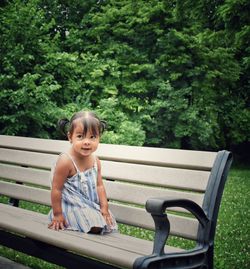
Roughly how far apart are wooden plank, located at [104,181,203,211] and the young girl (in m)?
0.16

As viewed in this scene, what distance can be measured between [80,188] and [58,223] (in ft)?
0.89

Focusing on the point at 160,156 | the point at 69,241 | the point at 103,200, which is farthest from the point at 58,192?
the point at 160,156

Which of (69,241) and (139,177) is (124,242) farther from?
(139,177)

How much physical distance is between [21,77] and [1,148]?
904 cm

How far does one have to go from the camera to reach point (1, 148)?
4.77 meters

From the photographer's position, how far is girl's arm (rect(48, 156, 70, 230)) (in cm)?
318

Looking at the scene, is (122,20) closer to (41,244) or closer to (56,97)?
(56,97)

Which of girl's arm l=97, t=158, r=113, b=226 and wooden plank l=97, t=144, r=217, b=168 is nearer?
wooden plank l=97, t=144, r=217, b=168

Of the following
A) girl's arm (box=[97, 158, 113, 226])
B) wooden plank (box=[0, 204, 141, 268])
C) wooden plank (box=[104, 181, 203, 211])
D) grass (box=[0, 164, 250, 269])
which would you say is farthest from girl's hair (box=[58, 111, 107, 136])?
grass (box=[0, 164, 250, 269])

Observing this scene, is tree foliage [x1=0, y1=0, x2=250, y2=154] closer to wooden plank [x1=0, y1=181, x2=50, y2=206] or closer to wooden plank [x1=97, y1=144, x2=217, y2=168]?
wooden plank [x1=0, y1=181, x2=50, y2=206]

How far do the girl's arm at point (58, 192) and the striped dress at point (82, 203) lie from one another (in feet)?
0.16

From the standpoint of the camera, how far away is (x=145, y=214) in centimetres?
316

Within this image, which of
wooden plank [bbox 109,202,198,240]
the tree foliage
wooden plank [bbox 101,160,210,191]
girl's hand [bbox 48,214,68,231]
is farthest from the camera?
the tree foliage

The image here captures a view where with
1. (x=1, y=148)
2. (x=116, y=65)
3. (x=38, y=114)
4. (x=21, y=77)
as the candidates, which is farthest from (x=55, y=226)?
(x=116, y=65)
